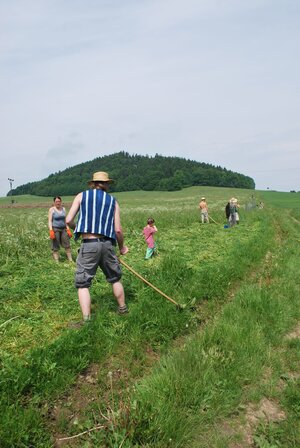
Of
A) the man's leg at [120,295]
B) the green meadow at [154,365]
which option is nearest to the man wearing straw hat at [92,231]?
the man's leg at [120,295]

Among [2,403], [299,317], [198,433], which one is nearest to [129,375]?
[198,433]

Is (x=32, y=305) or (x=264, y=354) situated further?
(x=32, y=305)

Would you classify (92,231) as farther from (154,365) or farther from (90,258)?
(154,365)

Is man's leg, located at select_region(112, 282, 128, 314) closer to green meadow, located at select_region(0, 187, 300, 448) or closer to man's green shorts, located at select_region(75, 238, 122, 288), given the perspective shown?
green meadow, located at select_region(0, 187, 300, 448)

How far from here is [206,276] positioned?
24.5 ft

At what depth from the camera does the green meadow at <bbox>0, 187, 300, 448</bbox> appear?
3.18 m

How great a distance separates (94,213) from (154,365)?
229 cm

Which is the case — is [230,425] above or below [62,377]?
below

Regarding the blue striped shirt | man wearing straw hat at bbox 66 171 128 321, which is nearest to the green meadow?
man wearing straw hat at bbox 66 171 128 321

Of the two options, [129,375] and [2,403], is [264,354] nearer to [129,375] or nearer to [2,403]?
[129,375]

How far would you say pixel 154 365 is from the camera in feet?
14.3

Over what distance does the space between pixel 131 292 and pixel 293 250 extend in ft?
23.0

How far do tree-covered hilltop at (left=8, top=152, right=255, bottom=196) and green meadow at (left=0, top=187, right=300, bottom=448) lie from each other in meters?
93.3

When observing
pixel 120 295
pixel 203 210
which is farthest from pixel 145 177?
pixel 120 295
